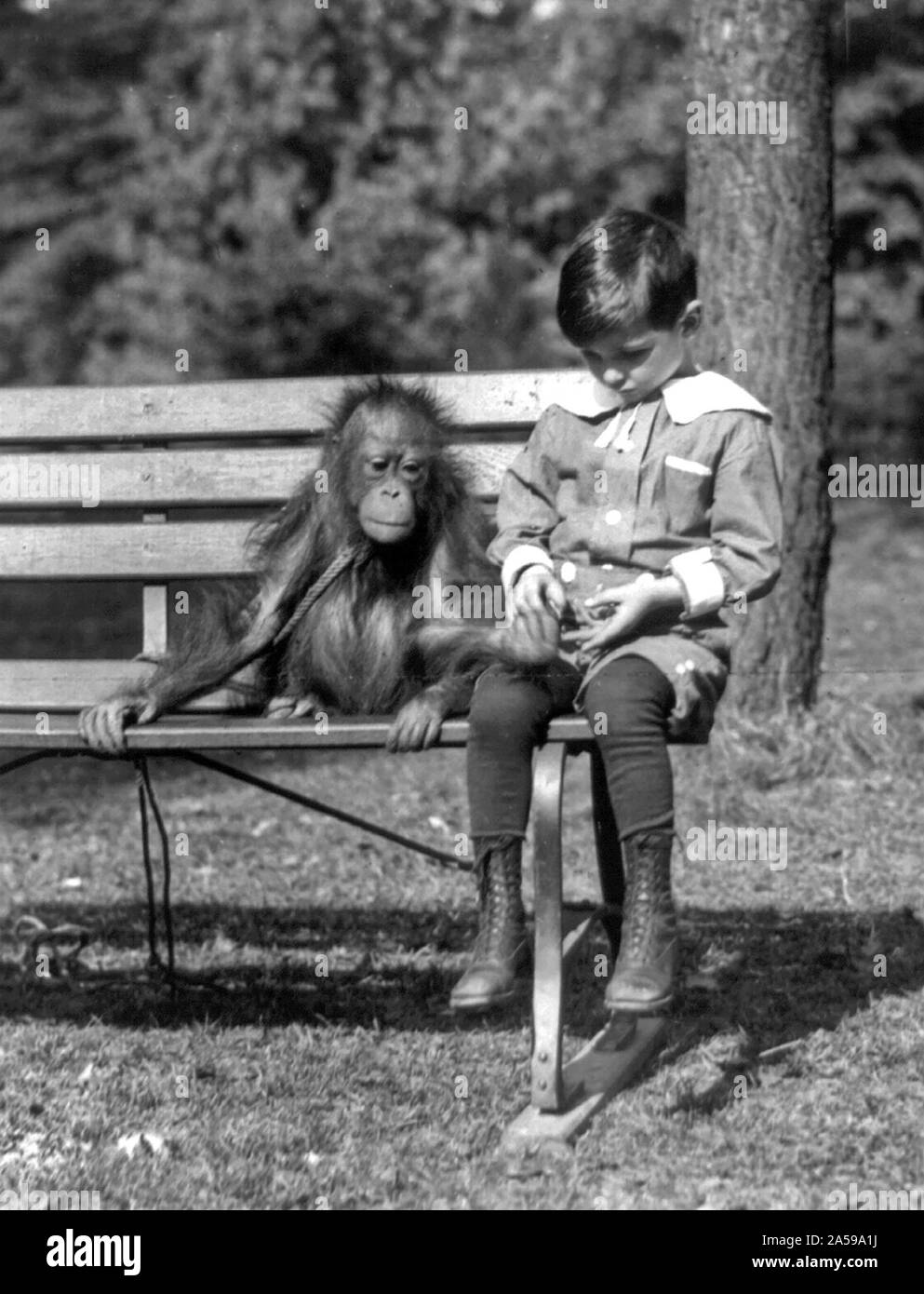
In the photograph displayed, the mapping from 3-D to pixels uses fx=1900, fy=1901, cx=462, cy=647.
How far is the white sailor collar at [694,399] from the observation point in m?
3.39

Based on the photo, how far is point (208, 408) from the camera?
13.6ft

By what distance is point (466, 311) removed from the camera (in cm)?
1320

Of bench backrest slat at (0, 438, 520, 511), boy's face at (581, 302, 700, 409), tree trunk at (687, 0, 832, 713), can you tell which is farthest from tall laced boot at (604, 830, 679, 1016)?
tree trunk at (687, 0, 832, 713)

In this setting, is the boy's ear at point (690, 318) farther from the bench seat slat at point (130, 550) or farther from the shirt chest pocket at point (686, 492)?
the bench seat slat at point (130, 550)

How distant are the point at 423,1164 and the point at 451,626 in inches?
41.5

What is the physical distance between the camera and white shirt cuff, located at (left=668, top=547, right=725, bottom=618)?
3.23 meters

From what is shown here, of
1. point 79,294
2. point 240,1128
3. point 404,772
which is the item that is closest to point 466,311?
point 79,294

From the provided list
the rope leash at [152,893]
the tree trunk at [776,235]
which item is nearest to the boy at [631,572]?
the rope leash at [152,893]

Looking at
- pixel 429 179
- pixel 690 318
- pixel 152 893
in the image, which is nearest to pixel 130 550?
pixel 152 893

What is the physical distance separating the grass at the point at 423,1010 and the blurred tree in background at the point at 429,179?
713cm

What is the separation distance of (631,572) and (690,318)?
46 cm

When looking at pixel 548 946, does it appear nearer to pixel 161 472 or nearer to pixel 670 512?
pixel 670 512

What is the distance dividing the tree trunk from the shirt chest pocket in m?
2.31
